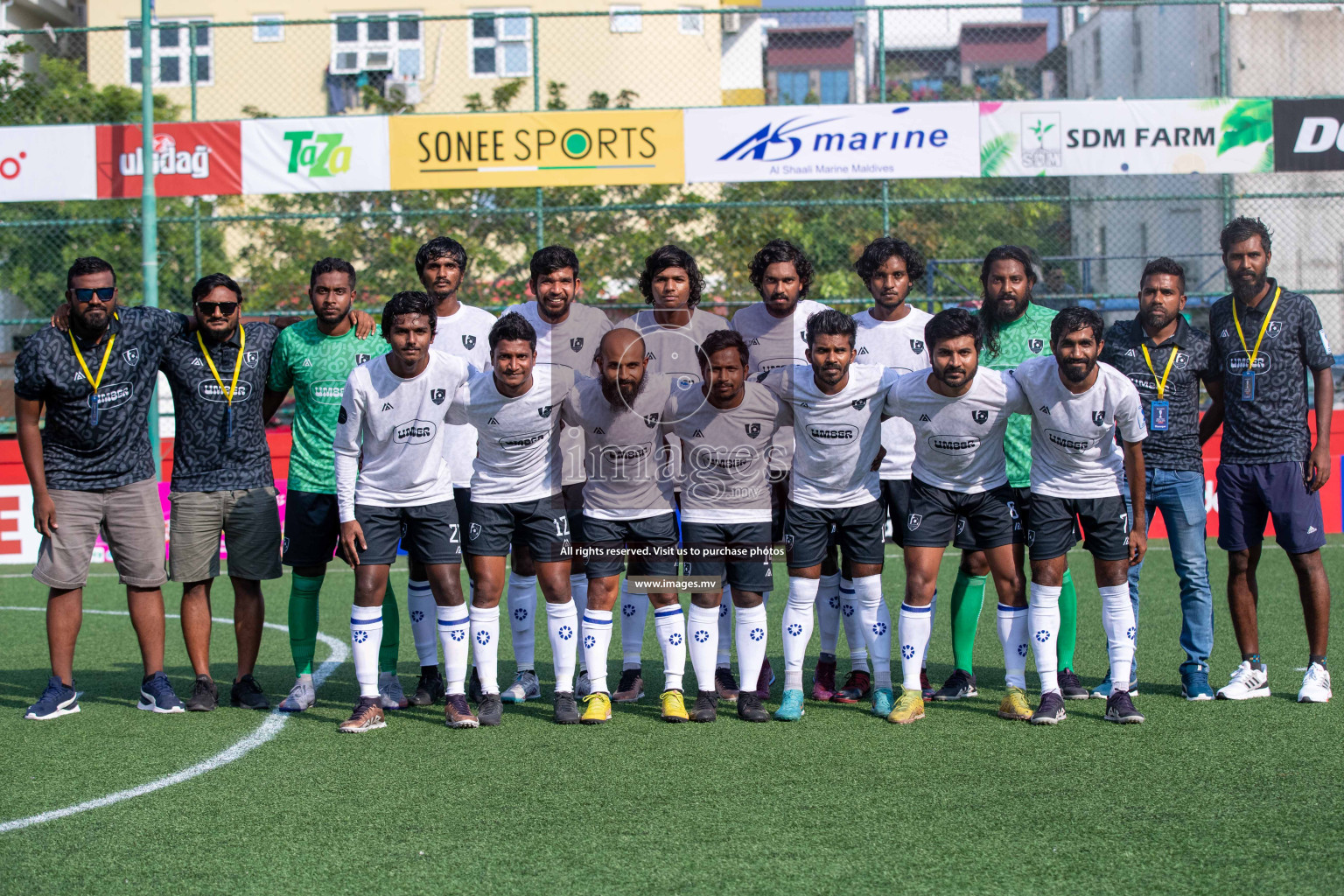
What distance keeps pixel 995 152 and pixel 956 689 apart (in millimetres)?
8016

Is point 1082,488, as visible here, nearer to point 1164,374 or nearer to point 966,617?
point 1164,374

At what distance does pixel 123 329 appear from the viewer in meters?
6.42

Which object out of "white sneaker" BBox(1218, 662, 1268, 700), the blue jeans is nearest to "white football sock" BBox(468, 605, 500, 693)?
the blue jeans

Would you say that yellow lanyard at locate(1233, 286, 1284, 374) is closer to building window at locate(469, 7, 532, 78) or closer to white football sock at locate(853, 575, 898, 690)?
white football sock at locate(853, 575, 898, 690)

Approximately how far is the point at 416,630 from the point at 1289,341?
14.6 feet

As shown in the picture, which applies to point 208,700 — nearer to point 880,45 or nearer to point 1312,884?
point 1312,884

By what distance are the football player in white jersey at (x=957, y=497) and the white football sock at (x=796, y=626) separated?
1.43 ft

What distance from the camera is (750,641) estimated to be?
19.7ft

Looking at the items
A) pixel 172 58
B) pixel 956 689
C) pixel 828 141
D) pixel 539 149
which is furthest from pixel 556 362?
pixel 172 58

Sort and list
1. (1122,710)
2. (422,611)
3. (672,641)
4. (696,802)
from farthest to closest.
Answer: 1. (422,611)
2. (672,641)
3. (1122,710)
4. (696,802)

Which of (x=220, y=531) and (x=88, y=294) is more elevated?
(x=88, y=294)

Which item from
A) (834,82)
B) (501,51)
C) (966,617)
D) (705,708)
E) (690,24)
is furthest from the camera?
(834,82)

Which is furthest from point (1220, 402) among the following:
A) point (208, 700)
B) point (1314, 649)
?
point (208, 700)

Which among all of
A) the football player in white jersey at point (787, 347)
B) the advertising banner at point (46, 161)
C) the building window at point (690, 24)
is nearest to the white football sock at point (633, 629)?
the football player in white jersey at point (787, 347)
